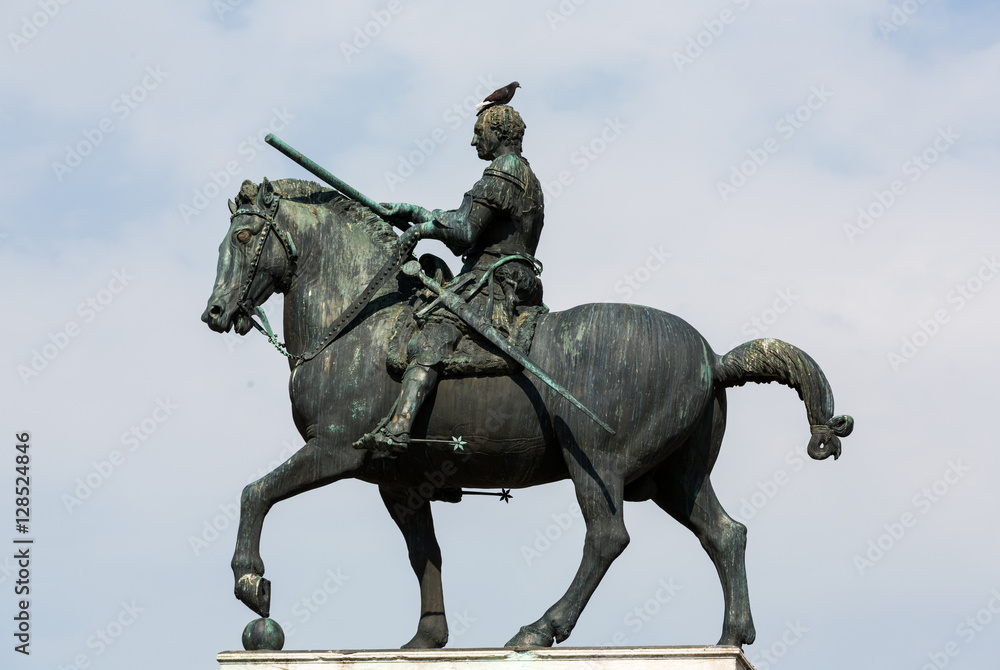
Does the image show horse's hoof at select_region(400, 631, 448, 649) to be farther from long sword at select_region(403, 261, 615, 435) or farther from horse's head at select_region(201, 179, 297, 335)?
horse's head at select_region(201, 179, 297, 335)

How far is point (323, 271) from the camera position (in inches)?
644

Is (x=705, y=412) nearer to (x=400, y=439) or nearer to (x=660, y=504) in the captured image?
(x=660, y=504)

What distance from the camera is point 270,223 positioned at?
16.3m

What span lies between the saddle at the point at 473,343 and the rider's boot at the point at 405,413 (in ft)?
0.62

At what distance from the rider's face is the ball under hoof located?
400cm

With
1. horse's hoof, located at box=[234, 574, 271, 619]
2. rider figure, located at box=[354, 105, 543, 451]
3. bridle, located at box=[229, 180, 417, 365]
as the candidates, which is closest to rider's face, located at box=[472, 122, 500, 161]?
rider figure, located at box=[354, 105, 543, 451]

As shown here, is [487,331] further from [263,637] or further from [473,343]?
[263,637]

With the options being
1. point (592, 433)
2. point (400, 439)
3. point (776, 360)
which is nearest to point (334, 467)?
point (400, 439)

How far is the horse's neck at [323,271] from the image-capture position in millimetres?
16234

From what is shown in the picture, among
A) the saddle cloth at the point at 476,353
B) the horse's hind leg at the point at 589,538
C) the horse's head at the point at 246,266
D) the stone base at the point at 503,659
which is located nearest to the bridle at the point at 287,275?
the horse's head at the point at 246,266

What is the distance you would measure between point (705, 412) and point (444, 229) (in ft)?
7.93

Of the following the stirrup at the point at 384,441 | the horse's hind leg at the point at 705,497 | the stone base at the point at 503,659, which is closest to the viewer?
the stone base at the point at 503,659

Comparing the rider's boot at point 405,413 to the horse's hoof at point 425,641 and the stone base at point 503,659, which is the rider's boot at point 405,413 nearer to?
the stone base at point 503,659

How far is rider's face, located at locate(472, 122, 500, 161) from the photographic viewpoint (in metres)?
16.5
